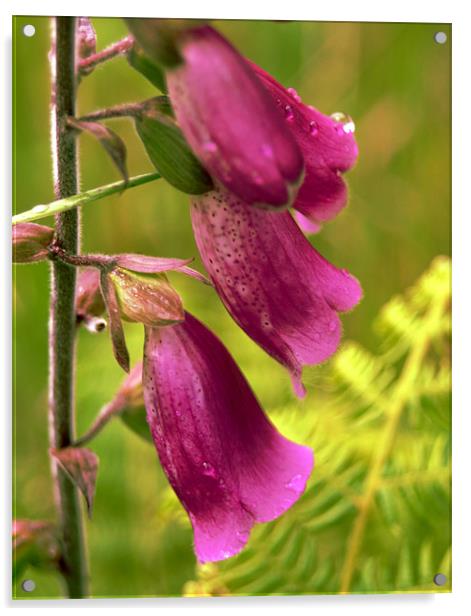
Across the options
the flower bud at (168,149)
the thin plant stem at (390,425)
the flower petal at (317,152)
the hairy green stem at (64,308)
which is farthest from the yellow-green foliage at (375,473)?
the flower bud at (168,149)

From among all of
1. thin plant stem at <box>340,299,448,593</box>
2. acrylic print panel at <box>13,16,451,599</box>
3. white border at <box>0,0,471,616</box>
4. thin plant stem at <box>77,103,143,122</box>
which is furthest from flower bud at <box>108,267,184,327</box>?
thin plant stem at <box>340,299,448,593</box>

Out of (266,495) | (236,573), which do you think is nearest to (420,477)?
(236,573)

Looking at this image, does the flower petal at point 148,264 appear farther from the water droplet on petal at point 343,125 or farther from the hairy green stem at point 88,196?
the water droplet on petal at point 343,125

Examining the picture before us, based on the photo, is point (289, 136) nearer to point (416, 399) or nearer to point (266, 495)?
point (266, 495)

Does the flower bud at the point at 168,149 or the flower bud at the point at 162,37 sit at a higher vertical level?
the flower bud at the point at 162,37

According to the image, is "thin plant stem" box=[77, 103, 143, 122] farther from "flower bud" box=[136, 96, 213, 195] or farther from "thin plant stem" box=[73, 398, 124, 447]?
"thin plant stem" box=[73, 398, 124, 447]

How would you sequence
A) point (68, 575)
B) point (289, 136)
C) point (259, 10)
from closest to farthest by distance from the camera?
point (289, 136)
point (68, 575)
point (259, 10)

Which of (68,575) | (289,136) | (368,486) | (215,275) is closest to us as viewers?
(289,136)
